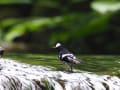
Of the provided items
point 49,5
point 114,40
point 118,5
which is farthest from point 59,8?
point 118,5

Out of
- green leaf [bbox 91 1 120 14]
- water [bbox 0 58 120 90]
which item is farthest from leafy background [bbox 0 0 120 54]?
water [bbox 0 58 120 90]

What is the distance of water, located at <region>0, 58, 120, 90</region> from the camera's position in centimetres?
327

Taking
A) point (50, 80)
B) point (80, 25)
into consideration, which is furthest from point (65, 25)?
point (50, 80)

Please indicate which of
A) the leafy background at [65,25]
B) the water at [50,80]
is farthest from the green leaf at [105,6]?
the water at [50,80]

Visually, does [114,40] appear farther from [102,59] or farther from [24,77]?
[24,77]

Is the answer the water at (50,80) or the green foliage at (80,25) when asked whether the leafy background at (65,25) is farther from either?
the water at (50,80)

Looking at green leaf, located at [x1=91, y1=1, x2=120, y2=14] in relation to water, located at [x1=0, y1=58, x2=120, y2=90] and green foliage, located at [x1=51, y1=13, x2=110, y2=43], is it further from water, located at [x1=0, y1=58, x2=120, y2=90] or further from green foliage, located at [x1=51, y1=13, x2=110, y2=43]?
water, located at [x1=0, y1=58, x2=120, y2=90]

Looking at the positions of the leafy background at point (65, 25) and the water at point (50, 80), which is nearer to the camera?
the water at point (50, 80)

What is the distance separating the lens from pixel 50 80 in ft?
10.9

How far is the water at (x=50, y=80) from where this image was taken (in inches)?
129

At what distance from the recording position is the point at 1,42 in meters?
10.3

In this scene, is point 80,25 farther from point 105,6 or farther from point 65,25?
point 105,6

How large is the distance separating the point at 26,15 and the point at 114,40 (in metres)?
2.67

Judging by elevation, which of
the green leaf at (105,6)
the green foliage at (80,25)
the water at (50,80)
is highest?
the green leaf at (105,6)
